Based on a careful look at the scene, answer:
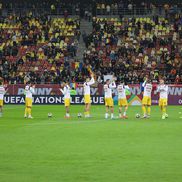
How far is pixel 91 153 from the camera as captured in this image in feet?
58.7

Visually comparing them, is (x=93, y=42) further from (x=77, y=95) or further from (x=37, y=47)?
(x=77, y=95)

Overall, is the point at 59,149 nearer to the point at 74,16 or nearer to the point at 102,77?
the point at 102,77

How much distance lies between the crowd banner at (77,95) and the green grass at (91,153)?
74.0 feet

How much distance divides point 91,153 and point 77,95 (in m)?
→ 33.6

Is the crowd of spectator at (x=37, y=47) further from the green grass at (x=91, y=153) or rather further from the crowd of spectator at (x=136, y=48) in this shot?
the green grass at (x=91, y=153)

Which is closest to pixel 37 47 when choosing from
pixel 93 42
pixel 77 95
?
pixel 93 42

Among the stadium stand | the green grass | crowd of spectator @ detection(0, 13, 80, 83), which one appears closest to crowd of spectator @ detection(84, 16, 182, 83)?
the stadium stand

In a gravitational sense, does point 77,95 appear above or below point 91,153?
above

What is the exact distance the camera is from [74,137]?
892 inches

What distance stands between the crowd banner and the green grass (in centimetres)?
2256

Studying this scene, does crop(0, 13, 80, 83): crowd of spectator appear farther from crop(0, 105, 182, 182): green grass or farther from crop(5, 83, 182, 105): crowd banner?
crop(0, 105, 182, 182): green grass

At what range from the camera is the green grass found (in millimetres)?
14117

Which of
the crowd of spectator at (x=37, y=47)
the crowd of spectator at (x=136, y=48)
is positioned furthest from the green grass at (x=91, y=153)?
the crowd of spectator at (x=37, y=47)

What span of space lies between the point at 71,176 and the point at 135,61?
4128cm
